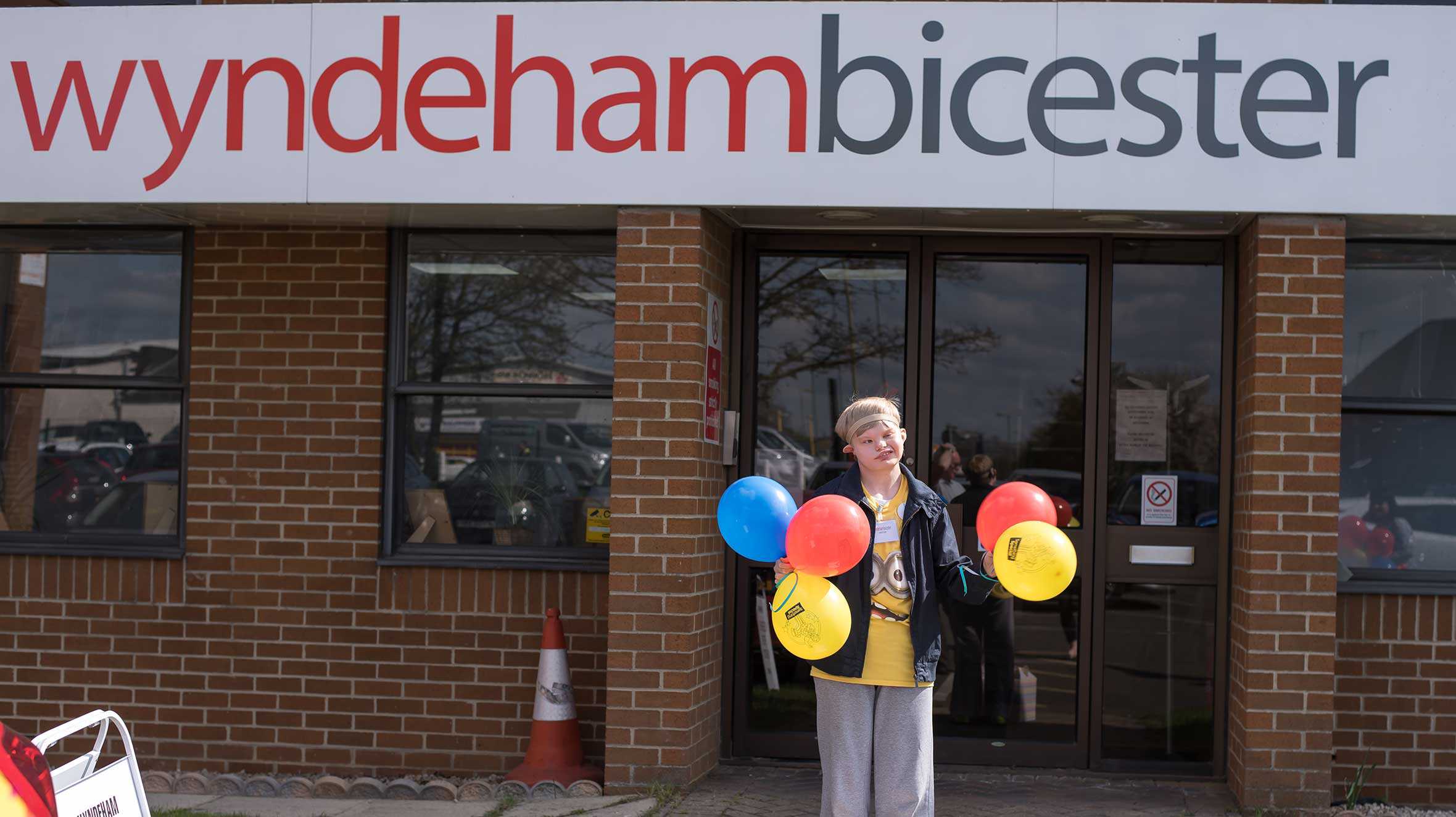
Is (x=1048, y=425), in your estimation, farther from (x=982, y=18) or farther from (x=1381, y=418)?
(x=982, y=18)

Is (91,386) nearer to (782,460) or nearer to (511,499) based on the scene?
(511,499)

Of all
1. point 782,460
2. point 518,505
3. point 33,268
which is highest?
point 33,268

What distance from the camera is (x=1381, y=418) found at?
6.55m

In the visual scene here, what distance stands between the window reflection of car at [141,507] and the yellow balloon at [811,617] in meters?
4.08

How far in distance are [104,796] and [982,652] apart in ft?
13.9

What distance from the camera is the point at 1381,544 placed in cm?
655

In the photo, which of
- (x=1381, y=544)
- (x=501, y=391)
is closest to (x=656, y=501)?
(x=501, y=391)

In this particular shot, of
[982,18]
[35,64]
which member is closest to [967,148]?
[982,18]

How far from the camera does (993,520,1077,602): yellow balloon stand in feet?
14.1

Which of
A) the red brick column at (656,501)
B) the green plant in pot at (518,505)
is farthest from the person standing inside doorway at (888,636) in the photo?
the green plant in pot at (518,505)

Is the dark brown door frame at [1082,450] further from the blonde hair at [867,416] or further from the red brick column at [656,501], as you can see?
the blonde hair at [867,416]

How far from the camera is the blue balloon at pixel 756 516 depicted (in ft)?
14.7

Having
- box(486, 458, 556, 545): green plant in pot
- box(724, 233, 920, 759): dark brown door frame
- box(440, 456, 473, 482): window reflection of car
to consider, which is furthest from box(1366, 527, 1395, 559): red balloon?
box(440, 456, 473, 482): window reflection of car

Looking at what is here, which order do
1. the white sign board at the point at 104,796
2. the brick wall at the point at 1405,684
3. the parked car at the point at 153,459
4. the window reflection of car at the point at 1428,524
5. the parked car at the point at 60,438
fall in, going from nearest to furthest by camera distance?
the white sign board at the point at 104,796 < the brick wall at the point at 1405,684 < the window reflection of car at the point at 1428,524 < the parked car at the point at 153,459 < the parked car at the point at 60,438
